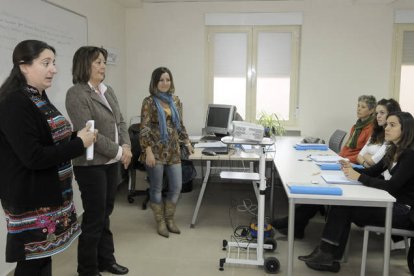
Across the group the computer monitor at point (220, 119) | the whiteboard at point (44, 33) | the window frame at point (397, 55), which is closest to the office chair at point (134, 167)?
the whiteboard at point (44, 33)

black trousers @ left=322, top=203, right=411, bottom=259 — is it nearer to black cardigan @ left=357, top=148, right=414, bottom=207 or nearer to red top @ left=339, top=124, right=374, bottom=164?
black cardigan @ left=357, top=148, right=414, bottom=207

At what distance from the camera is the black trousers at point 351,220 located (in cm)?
245

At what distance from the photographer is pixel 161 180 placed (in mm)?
3357

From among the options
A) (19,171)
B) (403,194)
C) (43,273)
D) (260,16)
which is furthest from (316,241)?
(260,16)

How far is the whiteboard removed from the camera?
8.77 feet

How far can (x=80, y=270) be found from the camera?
2461mm

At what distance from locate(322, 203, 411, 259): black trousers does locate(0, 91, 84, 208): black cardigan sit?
1880 millimetres

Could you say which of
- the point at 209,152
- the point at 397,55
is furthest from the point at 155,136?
the point at 397,55

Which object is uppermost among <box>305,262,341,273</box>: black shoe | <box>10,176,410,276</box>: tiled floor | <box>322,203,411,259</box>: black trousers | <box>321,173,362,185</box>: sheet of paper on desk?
<box>321,173,362,185</box>: sheet of paper on desk

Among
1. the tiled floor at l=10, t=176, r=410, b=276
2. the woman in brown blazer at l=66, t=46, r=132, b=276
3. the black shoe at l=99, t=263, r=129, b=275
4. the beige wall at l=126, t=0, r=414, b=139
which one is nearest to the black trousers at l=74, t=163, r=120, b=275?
the woman in brown blazer at l=66, t=46, r=132, b=276

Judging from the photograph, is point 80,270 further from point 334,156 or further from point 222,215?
point 334,156

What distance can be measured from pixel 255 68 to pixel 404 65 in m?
2.00

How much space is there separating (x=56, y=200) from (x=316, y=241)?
2462 mm

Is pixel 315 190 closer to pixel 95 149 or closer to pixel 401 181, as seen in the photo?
pixel 401 181
